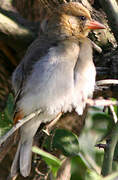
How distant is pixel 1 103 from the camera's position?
10.9ft

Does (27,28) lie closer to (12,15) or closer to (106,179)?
(12,15)

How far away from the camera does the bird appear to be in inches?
97.4

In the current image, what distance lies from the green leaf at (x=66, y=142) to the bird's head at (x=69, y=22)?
3.24ft

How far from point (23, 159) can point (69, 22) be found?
0.96m

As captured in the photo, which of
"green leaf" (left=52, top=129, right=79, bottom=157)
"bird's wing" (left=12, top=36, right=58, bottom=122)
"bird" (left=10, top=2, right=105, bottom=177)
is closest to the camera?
"green leaf" (left=52, top=129, right=79, bottom=157)

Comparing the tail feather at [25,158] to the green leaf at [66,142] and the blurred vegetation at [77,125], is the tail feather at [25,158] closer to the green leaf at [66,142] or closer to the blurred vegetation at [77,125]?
the blurred vegetation at [77,125]

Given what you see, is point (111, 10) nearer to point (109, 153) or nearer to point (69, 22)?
point (69, 22)

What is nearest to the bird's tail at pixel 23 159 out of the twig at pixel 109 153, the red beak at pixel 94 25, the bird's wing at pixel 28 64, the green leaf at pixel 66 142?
the bird's wing at pixel 28 64

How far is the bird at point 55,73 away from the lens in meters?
2.47

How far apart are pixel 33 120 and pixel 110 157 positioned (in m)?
1.09

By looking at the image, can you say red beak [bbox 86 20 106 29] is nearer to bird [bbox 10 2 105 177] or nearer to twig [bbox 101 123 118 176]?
bird [bbox 10 2 105 177]

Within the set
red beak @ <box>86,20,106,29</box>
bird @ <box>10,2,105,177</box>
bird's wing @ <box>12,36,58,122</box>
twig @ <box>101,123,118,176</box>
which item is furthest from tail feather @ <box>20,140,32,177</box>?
twig @ <box>101,123,118,176</box>

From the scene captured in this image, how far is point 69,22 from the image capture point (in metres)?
2.85

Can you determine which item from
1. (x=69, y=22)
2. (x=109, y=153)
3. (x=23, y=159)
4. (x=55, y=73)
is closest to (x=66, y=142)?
(x=109, y=153)
